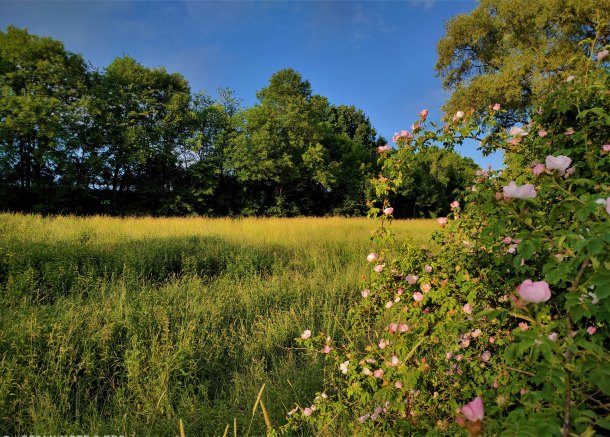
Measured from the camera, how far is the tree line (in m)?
19.8

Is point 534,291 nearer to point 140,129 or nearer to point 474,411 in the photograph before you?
point 474,411

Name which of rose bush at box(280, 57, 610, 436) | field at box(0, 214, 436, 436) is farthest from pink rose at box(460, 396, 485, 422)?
field at box(0, 214, 436, 436)

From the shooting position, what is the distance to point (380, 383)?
1716 mm

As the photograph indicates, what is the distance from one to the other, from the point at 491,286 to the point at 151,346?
286cm

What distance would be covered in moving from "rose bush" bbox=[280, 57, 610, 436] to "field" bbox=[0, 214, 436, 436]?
41 cm

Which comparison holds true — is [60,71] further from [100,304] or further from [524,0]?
[524,0]

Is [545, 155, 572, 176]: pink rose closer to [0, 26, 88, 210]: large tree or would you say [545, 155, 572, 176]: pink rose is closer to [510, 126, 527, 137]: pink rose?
[510, 126, 527, 137]: pink rose

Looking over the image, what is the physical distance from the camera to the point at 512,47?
1644cm

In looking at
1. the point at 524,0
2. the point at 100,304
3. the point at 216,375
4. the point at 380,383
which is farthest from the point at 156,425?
the point at 524,0

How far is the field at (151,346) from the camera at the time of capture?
245cm

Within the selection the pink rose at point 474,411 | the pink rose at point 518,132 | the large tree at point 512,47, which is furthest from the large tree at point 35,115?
the pink rose at point 474,411

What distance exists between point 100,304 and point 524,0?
781 inches

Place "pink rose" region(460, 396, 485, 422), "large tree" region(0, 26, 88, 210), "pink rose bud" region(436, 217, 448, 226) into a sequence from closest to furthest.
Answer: "pink rose" region(460, 396, 485, 422)
"pink rose bud" region(436, 217, 448, 226)
"large tree" region(0, 26, 88, 210)

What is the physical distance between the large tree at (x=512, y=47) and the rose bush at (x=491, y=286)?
13.3 m
